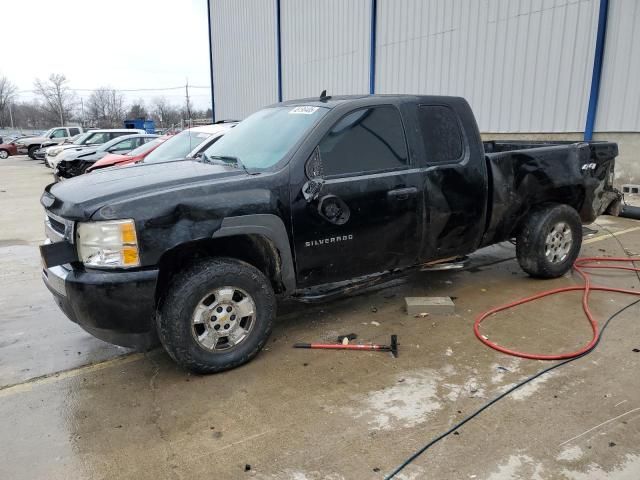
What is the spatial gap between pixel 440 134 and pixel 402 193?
796mm

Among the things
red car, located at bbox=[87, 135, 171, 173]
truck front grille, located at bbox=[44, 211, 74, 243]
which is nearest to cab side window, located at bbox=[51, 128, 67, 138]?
red car, located at bbox=[87, 135, 171, 173]

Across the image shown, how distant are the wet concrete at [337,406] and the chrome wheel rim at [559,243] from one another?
0.77m

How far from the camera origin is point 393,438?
2.88m

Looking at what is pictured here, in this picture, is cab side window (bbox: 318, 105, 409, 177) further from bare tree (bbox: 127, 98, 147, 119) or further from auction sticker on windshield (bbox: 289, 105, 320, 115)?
bare tree (bbox: 127, 98, 147, 119)

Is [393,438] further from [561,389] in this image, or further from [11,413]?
[11,413]

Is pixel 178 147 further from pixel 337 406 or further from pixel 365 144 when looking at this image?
pixel 337 406

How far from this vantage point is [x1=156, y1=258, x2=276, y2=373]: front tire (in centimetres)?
340

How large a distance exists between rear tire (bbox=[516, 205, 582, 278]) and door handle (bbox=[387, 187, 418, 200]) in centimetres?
170

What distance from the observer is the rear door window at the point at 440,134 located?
448cm

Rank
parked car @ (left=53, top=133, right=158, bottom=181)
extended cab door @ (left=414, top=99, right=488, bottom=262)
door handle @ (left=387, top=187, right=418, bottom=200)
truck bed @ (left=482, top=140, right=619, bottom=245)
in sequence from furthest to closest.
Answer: parked car @ (left=53, top=133, right=158, bottom=181), truck bed @ (left=482, top=140, right=619, bottom=245), extended cab door @ (left=414, top=99, right=488, bottom=262), door handle @ (left=387, top=187, right=418, bottom=200)

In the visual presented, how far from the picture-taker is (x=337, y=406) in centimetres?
322

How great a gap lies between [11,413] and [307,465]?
6.56 ft

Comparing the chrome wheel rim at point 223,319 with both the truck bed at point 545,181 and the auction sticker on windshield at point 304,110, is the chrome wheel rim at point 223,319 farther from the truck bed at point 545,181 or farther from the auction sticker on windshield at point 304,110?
the truck bed at point 545,181

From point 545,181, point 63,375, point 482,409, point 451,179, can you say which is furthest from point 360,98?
point 63,375
